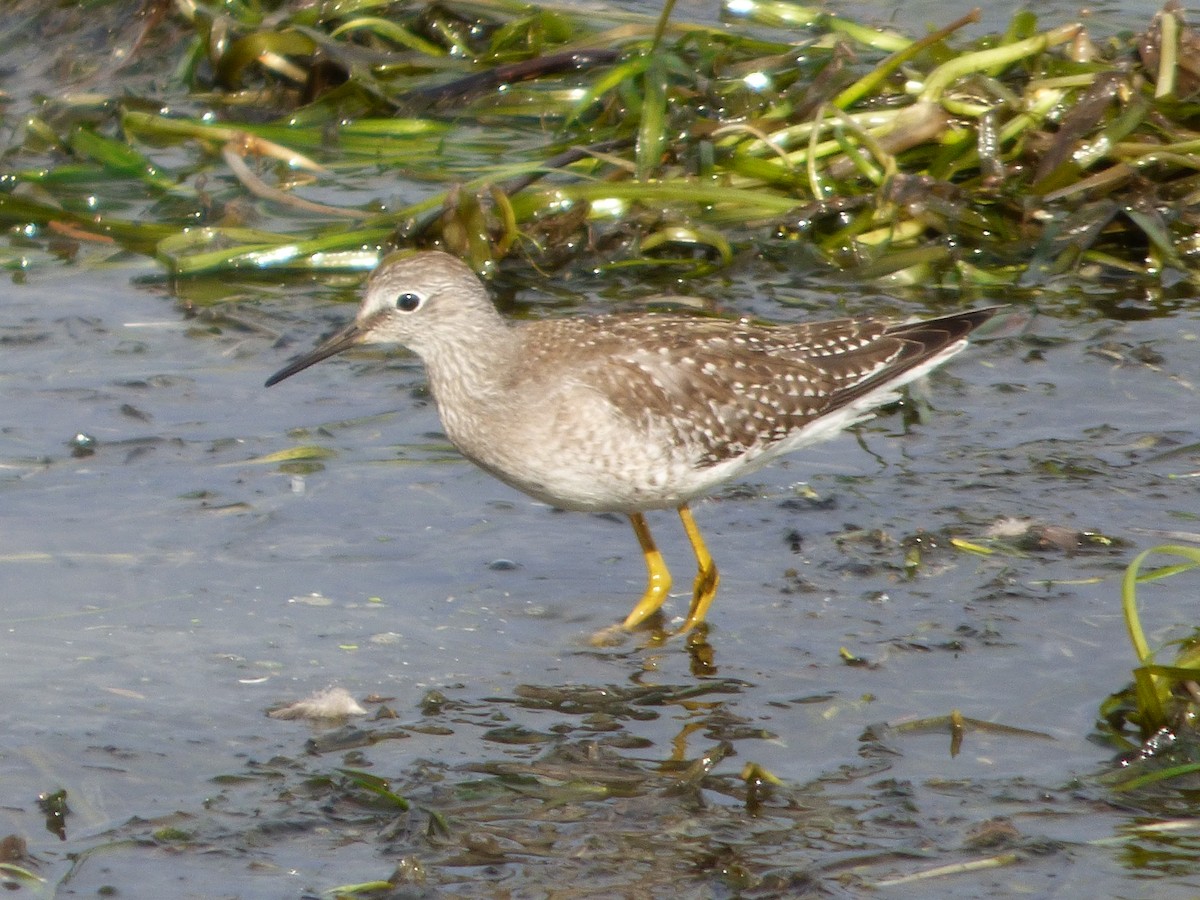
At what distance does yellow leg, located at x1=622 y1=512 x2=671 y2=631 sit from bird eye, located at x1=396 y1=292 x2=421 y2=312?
1224mm

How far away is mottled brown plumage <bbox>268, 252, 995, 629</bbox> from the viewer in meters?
6.64

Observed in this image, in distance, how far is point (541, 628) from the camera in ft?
22.0

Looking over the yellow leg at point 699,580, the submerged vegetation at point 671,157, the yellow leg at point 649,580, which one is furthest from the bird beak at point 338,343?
the submerged vegetation at point 671,157

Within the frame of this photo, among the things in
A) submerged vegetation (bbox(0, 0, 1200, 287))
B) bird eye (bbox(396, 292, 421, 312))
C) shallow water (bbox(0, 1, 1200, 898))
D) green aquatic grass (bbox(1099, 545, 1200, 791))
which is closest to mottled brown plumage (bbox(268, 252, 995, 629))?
bird eye (bbox(396, 292, 421, 312))

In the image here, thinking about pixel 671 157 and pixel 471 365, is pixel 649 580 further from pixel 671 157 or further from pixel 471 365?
pixel 671 157

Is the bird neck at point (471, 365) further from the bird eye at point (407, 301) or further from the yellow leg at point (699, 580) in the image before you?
the yellow leg at point (699, 580)

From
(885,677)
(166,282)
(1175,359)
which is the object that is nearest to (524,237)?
(166,282)

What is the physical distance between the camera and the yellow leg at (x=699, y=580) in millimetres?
6762

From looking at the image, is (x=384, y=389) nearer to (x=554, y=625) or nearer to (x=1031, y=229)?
(x=554, y=625)

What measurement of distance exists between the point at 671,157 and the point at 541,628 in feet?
12.6

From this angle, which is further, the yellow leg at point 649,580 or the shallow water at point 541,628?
the yellow leg at point 649,580

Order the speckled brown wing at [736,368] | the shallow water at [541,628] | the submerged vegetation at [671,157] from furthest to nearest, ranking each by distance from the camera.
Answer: the submerged vegetation at [671,157], the speckled brown wing at [736,368], the shallow water at [541,628]

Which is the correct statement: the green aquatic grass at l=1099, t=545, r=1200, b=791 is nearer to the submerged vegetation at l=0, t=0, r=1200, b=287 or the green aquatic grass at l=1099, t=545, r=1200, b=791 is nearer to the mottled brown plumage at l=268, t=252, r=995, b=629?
the mottled brown plumage at l=268, t=252, r=995, b=629

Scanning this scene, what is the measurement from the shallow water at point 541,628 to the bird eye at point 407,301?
100 cm
